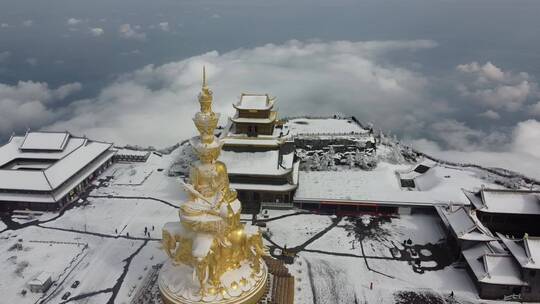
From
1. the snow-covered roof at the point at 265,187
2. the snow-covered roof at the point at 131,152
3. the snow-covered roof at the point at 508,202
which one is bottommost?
the snow-covered roof at the point at 131,152

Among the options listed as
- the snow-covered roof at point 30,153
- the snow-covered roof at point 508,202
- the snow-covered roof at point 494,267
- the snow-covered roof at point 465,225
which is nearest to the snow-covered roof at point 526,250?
the snow-covered roof at point 494,267

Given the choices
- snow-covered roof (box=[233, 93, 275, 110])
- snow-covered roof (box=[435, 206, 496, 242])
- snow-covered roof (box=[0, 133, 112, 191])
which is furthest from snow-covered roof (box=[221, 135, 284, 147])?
snow-covered roof (box=[435, 206, 496, 242])

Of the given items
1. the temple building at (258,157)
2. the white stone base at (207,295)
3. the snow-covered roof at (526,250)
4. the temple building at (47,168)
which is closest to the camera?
the white stone base at (207,295)

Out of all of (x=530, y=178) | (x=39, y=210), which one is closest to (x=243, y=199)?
(x=39, y=210)

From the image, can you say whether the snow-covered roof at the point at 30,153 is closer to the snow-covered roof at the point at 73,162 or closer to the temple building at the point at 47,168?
the temple building at the point at 47,168

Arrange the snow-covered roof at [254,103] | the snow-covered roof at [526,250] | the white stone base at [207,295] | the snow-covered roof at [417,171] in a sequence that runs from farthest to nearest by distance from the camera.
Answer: the snow-covered roof at [417,171] → the snow-covered roof at [254,103] → the snow-covered roof at [526,250] → the white stone base at [207,295]

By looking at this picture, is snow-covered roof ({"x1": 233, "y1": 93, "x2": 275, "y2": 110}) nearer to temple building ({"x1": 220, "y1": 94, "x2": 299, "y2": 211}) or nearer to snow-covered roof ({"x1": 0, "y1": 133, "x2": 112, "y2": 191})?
temple building ({"x1": 220, "y1": 94, "x2": 299, "y2": 211})

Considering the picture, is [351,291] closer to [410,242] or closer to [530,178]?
[410,242]
